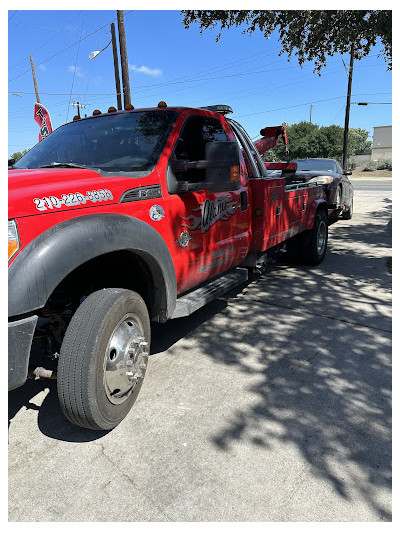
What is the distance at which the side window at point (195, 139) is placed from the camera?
3.23 m

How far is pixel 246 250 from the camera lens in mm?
4367

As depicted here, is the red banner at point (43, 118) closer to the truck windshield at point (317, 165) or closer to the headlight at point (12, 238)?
the truck windshield at point (317, 165)

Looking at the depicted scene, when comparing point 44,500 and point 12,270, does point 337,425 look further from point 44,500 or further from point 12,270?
point 12,270

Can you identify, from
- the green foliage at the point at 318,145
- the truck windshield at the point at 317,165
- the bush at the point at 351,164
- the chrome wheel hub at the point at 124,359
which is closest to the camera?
the chrome wheel hub at the point at 124,359

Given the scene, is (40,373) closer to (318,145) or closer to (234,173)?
(234,173)

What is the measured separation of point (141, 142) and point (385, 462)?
2.80m

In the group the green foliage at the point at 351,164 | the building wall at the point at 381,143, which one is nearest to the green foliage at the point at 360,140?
the building wall at the point at 381,143

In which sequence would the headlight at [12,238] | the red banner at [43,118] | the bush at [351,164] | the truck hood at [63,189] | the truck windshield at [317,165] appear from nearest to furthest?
1. the headlight at [12,238]
2. the truck hood at [63,189]
3. the truck windshield at [317,165]
4. the red banner at [43,118]
5. the bush at [351,164]

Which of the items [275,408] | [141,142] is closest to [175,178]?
[141,142]

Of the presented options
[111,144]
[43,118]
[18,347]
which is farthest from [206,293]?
[43,118]

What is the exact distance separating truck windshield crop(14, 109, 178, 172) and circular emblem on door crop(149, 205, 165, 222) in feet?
1.09

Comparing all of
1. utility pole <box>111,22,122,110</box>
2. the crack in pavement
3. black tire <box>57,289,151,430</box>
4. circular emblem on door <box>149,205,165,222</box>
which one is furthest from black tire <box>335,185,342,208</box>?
utility pole <box>111,22,122,110</box>

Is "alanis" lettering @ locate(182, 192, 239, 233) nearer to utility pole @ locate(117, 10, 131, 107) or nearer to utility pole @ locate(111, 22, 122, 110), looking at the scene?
utility pole @ locate(117, 10, 131, 107)

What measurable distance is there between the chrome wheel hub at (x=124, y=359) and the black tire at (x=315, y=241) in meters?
4.44
